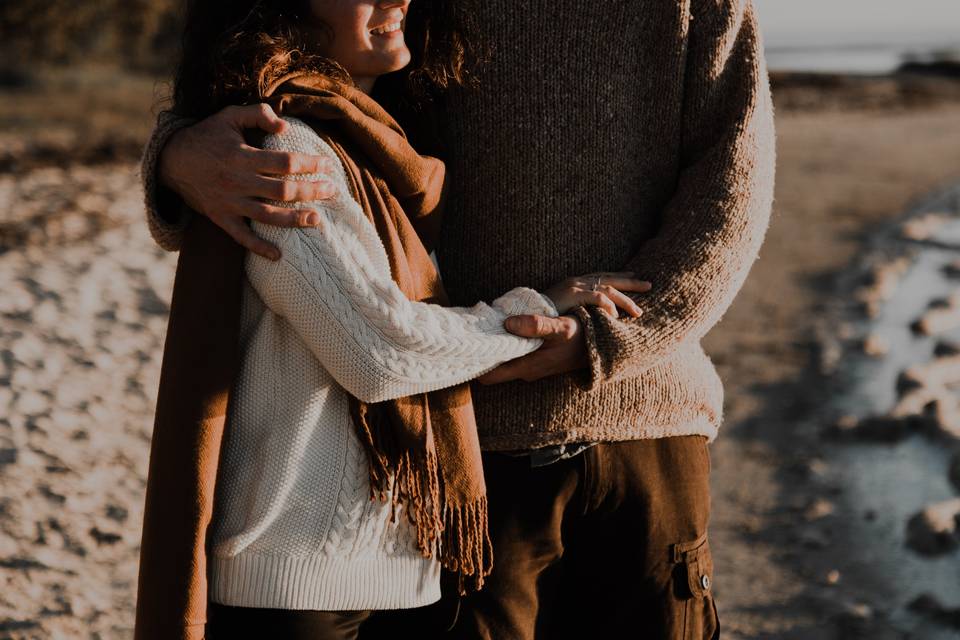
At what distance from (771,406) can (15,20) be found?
48.2 ft

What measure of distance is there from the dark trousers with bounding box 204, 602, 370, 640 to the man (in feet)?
0.86

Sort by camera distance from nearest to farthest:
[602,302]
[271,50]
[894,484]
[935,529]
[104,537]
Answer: [271,50]
[602,302]
[104,537]
[935,529]
[894,484]

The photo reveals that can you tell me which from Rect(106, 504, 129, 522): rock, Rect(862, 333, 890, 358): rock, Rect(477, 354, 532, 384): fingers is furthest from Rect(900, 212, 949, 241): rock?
Rect(477, 354, 532, 384): fingers

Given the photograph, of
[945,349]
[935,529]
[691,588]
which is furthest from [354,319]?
[945,349]

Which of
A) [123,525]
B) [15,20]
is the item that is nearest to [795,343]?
[123,525]

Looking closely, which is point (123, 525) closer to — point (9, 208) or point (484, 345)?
point (484, 345)

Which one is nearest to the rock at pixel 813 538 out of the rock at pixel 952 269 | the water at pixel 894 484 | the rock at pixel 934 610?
the water at pixel 894 484

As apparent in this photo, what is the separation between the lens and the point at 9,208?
8883 mm

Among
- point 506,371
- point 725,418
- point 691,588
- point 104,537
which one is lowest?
point 725,418

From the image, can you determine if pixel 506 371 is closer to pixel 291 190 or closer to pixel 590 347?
pixel 590 347

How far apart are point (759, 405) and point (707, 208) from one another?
4.32 meters

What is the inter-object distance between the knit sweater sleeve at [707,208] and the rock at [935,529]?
2.79 metres

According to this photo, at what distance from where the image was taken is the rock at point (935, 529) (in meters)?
4.39

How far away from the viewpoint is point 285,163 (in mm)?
1762
